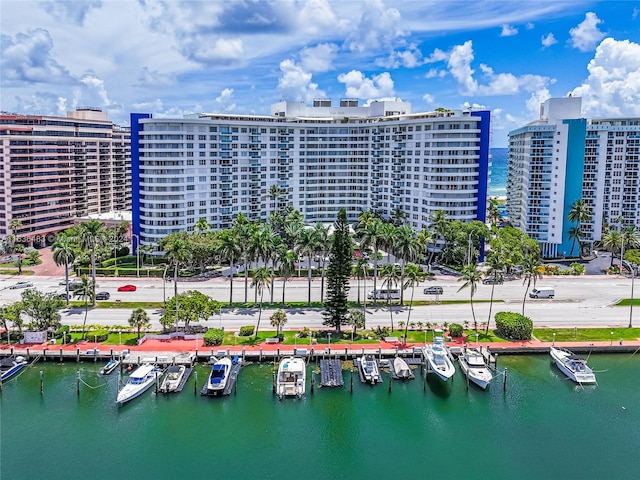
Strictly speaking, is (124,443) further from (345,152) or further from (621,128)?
(621,128)

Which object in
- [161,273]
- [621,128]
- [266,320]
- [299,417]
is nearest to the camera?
[299,417]

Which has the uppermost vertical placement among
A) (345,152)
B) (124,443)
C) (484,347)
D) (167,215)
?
(345,152)

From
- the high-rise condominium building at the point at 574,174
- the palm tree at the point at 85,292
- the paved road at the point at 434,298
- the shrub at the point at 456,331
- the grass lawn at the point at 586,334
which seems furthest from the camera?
the high-rise condominium building at the point at 574,174

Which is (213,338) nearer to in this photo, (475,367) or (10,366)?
(10,366)

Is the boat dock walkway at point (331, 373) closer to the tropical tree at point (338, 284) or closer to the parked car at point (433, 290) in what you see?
the tropical tree at point (338, 284)

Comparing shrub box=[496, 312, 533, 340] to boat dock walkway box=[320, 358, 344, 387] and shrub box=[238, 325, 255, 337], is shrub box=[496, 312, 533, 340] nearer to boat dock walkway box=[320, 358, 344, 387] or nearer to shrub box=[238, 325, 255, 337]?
boat dock walkway box=[320, 358, 344, 387]

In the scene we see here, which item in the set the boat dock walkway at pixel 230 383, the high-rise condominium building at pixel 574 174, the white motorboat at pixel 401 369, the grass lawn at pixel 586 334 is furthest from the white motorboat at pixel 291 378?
the high-rise condominium building at pixel 574 174

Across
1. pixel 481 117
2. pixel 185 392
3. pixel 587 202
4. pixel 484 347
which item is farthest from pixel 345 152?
pixel 185 392
